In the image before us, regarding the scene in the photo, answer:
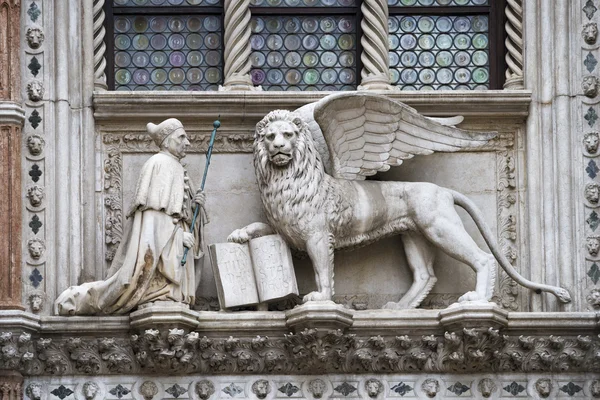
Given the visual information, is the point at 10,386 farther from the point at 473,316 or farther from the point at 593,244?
the point at 593,244

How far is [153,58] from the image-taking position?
62.6 ft

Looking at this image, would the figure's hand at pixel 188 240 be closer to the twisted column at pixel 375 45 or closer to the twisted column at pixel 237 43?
the twisted column at pixel 237 43

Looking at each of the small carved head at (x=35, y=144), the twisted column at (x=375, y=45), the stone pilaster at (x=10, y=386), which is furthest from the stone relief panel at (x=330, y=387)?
the twisted column at (x=375, y=45)

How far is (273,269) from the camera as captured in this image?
18.0 m

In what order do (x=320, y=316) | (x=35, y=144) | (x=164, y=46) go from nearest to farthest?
(x=320, y=316)
(x=35, y=144)
(x=164, y=46)

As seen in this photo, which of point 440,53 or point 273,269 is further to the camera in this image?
point 440,53

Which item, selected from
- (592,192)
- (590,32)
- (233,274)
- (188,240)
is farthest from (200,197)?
(590,32)

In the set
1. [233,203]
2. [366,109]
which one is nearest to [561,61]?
[366,109]

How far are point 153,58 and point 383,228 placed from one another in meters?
2.67

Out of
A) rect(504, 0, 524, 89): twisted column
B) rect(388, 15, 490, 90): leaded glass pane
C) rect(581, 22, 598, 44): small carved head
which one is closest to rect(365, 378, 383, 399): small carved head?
rect(388, 15, 490, 90): leaded glass pane

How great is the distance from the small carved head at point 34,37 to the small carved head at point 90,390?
2.96 m

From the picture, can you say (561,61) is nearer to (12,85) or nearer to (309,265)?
(309,265)

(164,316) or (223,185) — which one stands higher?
(223,185)

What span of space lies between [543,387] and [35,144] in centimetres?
475
